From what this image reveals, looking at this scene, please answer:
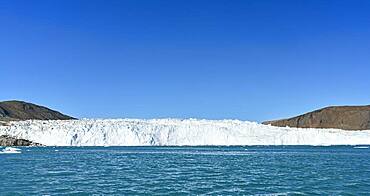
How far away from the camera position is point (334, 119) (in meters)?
139

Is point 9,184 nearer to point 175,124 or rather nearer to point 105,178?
point 105,178

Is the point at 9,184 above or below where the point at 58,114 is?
below

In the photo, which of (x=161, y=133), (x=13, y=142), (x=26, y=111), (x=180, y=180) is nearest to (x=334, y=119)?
(x=26, y=111)

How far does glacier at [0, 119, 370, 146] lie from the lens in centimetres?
5572

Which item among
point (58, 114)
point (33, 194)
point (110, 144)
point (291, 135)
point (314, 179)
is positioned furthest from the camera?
point (58, 114)

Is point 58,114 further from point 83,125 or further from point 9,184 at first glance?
point 9,184

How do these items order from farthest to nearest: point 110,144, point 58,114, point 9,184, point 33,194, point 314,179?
point 58,114 < point 110,144 < point 314,179 < point 9,184 < point 33,194

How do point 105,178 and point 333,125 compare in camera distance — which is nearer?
point 105,178

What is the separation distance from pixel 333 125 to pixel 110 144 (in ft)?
288

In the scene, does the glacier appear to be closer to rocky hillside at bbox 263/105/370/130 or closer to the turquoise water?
the turquoise water

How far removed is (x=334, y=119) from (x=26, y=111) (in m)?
84.8

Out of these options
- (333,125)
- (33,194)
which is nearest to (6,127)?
(33,194)

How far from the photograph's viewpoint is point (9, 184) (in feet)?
62.0

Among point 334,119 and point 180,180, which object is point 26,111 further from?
point 180,180
